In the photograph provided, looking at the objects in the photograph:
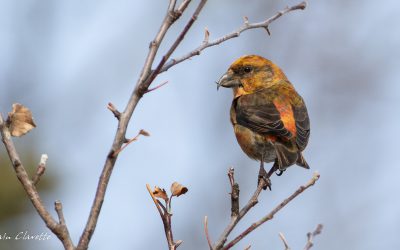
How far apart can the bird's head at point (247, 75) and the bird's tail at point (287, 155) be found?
109 cm

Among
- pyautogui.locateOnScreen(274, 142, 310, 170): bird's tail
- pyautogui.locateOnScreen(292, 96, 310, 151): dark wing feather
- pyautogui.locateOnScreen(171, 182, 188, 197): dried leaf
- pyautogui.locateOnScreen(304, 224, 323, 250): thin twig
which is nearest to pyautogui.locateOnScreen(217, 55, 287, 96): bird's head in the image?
pyautogui.locateOnScreen(292, 96, 310, 151): dark wing feather

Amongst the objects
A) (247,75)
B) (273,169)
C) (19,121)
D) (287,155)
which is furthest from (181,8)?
(247,75)

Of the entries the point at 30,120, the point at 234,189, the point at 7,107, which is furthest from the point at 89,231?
the point at 7,107

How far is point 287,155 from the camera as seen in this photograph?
529 centimetres

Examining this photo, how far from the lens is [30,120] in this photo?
2.45 metres

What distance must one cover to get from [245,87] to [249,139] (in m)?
0.89

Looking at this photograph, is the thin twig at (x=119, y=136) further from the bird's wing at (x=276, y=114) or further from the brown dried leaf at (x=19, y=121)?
the bird's wing at (x=276, y=114)

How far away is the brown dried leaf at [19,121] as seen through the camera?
2371 mm

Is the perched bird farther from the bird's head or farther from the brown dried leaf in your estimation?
the brown dried leaf

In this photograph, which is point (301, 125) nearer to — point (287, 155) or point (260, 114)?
point (260, 114)

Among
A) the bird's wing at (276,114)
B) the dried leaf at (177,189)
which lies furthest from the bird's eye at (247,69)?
the dried leaf at (177,189)

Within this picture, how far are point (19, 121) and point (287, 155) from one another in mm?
3238

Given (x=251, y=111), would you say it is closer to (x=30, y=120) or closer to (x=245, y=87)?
(x=245, y=87)

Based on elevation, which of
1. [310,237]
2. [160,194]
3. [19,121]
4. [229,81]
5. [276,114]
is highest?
[229,81]
